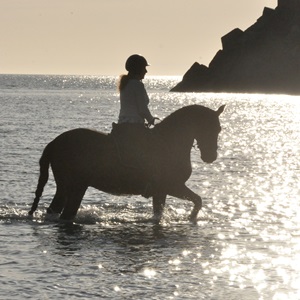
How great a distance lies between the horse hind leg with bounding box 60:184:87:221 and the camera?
16.7 m

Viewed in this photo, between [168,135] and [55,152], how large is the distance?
1.98m

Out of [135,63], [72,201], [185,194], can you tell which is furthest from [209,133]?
[72,201]

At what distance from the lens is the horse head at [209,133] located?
1680 centimetres

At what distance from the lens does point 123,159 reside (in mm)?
Answer: 16578

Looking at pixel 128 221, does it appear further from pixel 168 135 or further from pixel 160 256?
pixel 160 256

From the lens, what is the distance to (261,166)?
1409 inches

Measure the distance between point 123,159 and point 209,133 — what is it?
1.61 m

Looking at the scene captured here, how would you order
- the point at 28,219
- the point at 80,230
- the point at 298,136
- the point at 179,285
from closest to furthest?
1. the point at 179,285
2. the point at 80,230
3. the point at 28,219
4. the point at 298,136

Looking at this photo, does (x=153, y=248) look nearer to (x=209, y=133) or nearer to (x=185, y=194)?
(x=185, y=194)

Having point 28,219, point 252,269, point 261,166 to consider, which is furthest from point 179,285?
point 261,166

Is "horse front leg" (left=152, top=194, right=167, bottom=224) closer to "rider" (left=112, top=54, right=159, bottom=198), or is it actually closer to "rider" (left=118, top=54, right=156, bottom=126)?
"rider" (left=112, top=54, right=159, bottom=198)

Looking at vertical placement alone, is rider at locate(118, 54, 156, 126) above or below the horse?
above

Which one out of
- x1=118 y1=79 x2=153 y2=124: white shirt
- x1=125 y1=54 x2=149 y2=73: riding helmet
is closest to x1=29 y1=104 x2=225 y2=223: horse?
x1=118 y1=79 x2=153 y2=124: white shirt

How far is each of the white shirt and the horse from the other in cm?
38
